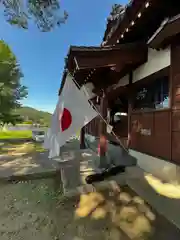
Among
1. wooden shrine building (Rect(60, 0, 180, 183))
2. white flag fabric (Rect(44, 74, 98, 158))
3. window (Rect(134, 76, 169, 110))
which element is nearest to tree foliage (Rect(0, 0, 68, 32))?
wooden shrine building (Rect(60, 0, 180, 183))

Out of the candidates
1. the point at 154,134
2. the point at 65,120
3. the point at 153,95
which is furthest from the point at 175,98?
the point at 65,120

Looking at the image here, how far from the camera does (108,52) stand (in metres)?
3.98

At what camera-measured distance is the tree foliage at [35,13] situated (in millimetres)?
5785

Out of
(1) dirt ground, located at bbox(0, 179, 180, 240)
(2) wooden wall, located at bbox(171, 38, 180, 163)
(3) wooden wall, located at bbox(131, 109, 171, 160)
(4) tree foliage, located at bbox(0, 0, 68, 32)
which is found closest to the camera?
(1) dirt ground, located at bbox(0, 179, 180, 240)

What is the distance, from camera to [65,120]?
4.58 meters

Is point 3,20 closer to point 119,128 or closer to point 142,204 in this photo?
point 119,128

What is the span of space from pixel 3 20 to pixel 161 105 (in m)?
5.83

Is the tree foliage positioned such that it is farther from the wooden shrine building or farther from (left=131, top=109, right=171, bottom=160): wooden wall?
(left=131, top=109, right=171, bottom=160): wooden wall

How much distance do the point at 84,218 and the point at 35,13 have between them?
5.93 m

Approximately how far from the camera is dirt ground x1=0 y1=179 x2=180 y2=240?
2.68 meters

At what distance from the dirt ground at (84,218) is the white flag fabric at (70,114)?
1.26m

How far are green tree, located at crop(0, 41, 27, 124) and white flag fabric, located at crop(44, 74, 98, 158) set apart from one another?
16033 mm

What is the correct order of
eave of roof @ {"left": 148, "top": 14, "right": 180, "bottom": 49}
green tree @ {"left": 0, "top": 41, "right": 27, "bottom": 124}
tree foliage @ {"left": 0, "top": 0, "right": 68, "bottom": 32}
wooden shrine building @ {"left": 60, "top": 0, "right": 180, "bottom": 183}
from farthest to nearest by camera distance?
green tree @ {"left": 0, "top": 41, "right": 27, "bottom": 124} < tree foliage @ {"left": 0, "top": 0, "right": 68, "bottom": 32} < wooden shrine building @ {"left": 60, "top": 0, "right": 180, "bottom": 183} < eave of roof @ {"left": 148, "top": 14, "right": 180, "bottom": 49}

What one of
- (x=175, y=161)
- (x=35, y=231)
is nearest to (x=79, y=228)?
(x=35, y=231)
